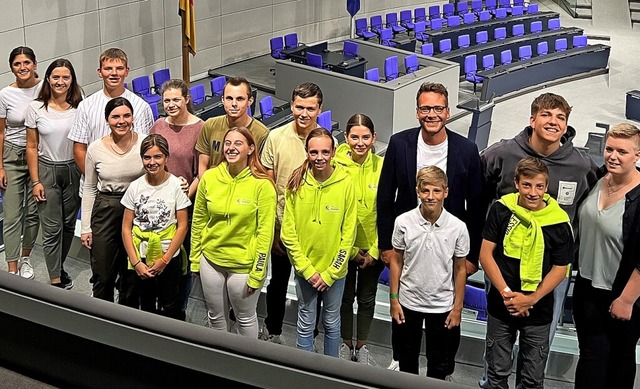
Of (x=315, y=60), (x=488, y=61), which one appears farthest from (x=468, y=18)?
(x=315, y=60)

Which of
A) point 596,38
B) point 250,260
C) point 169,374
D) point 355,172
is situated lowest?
point 596,38

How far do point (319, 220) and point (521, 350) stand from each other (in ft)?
3.73

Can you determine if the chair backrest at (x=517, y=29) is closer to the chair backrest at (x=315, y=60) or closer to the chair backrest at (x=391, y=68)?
the chair backrest at (x=391, y=68)

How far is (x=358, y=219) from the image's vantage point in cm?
450

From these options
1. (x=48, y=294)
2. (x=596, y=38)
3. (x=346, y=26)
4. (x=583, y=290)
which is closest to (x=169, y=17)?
(x=346, y=26)

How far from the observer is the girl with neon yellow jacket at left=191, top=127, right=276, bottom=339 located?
4.19 m

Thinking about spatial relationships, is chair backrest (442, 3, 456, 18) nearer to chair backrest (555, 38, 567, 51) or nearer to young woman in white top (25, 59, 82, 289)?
chair backrest (555, 38, 567, 51)

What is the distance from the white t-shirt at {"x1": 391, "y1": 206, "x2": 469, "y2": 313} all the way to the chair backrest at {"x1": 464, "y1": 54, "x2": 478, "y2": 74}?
10.9 meters

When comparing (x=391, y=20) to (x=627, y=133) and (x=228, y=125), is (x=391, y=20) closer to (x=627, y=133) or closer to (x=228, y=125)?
(x=228, y=125)

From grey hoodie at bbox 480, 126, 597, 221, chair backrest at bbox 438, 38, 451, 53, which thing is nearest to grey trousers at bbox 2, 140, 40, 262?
grey hoodie at bbox 480, 126, 597, 221

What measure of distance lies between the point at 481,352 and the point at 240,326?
1.32m

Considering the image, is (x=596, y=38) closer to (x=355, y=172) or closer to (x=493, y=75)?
(x=493, y=75)

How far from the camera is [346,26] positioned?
18.2 metres

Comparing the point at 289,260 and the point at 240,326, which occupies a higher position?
the point at 289,260
